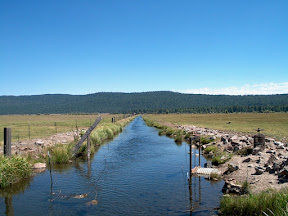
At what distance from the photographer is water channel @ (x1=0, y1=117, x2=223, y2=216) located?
9109mm

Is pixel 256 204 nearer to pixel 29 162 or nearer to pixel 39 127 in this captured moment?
pixel 29 162

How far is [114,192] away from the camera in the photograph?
35.9 feet

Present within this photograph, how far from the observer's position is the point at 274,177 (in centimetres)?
1081

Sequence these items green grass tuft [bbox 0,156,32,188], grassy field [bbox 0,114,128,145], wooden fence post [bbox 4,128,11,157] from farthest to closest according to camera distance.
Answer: grassy field [bbox 0,114,128,145]
wooden fence post [bbox 4,128,11,157]
green grass tuft [bbox 0,156,32,188]

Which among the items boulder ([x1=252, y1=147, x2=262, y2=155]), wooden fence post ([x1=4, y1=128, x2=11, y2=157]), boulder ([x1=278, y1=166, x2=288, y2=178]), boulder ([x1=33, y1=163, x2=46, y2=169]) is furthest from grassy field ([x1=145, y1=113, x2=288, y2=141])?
wooden fence post ([x1=4, y1=128, x2=11, y2=157])

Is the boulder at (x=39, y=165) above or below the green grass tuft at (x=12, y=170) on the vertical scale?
below

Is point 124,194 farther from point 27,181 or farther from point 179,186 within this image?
point 27,181

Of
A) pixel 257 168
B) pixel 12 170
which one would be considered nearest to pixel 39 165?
pixel 12 170

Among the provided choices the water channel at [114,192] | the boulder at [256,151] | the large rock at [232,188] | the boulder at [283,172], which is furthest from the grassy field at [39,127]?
the boulder at [283,172]

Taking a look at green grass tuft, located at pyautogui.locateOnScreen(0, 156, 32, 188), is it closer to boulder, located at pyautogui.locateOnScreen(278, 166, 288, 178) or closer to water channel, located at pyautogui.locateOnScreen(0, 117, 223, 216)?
water channel, located at pyautogui.locateOnScreen(0, 117, 223, 216)

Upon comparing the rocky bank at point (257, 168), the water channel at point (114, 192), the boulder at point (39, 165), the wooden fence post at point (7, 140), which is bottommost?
the water channel at point (114, 192)

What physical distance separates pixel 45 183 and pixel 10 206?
8.76 ft

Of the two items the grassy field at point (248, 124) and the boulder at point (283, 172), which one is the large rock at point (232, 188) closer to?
the boulder at point (283, 172)

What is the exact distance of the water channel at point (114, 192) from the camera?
359 inches
